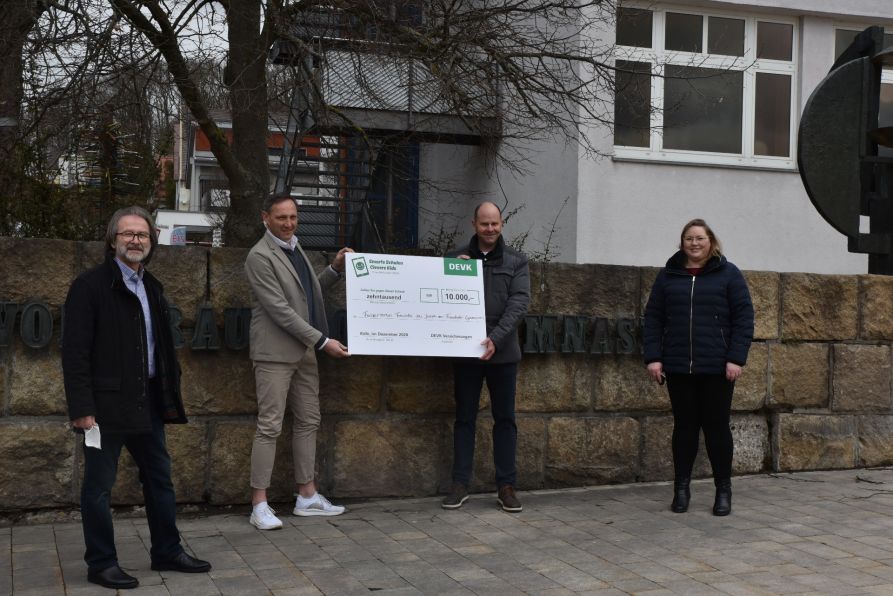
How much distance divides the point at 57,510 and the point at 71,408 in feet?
6.12

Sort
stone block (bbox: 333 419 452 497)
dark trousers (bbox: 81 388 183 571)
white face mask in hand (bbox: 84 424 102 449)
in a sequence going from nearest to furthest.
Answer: white face mask in hand (bbox: 84 424 102 449) < dark trousers (bbox: 81 388 183 571) < stone block (bbox: 333 419 452 497)

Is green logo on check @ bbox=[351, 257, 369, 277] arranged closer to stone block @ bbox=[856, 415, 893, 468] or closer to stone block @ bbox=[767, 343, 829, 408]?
stone block @ bbox=[767, 343, 829, 408]

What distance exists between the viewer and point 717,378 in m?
6.68

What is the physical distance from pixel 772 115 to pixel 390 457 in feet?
36.4

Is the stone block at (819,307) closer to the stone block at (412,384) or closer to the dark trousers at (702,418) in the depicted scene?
the dark trousers at (702,418)

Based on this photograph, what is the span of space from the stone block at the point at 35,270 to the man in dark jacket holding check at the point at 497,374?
245 cm

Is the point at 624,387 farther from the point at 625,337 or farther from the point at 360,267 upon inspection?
the point at 360,267

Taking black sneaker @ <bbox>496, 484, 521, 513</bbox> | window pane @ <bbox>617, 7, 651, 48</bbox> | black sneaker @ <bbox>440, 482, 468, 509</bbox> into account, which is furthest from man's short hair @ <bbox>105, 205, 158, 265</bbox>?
window pane @ <bbox>617, 7, 651, 48</bbox>

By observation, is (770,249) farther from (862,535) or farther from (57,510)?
(57,510)

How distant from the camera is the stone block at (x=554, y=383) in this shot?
745 centimetres

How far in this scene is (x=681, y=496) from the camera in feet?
22.2

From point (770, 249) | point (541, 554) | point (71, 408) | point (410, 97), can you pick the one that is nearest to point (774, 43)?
point (770, 249)

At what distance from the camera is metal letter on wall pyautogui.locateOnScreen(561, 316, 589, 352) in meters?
7.47

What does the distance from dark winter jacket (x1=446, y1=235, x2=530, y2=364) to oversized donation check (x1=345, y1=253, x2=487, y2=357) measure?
0.22 ft
